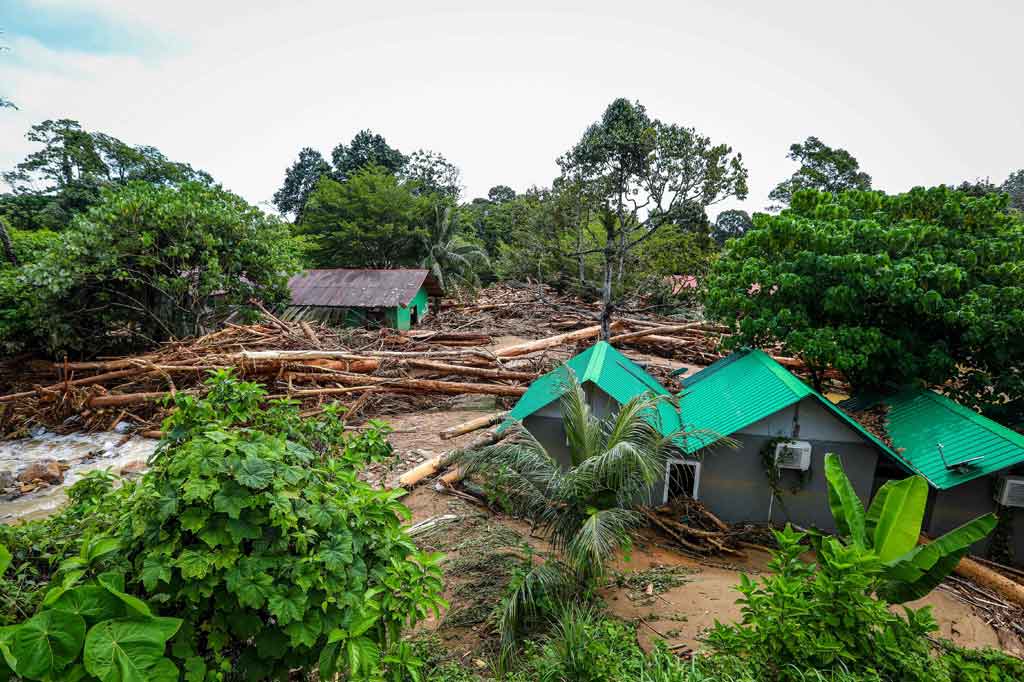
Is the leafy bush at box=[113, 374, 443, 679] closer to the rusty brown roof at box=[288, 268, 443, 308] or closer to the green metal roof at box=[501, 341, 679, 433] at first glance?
the green metal roof at box=[501, 341, 679, 433]

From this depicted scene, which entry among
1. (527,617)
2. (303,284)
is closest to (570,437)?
(527,617)

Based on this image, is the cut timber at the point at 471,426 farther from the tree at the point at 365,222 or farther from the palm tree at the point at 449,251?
the tree at the point at 365,222

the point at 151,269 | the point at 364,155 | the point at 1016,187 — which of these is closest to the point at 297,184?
the point at 364,155

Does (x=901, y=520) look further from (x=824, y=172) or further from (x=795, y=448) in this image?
(x=824, y=172)

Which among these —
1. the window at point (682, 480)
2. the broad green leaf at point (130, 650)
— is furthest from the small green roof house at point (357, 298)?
the broad green leaf at point (130, 650)

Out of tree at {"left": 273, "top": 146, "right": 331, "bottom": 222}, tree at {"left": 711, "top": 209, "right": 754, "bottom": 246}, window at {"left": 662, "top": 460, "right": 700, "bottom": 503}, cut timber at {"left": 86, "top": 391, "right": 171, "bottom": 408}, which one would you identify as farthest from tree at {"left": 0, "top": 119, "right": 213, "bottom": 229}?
tree at {"left": 711, "top": 209, "right": 754, "bottom": 246}

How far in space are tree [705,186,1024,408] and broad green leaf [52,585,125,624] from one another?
29.8ft

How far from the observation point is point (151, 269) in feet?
41.7

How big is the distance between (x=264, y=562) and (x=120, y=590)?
55cm

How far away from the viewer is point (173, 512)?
7.05 feet

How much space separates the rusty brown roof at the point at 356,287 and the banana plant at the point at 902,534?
53.7 ft

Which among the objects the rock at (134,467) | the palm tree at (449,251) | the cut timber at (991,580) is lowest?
the cut timber at (991,580)

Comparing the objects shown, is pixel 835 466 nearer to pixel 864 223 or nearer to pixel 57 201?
pixel 864 223

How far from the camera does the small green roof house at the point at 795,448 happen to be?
267 inches
